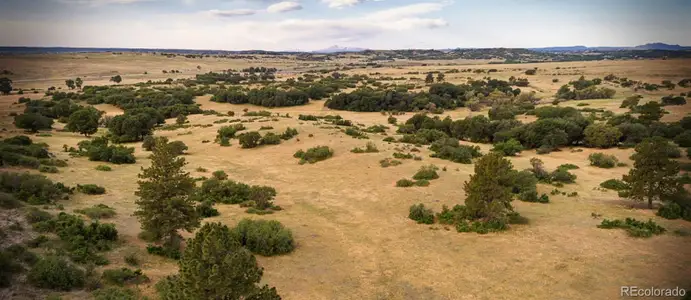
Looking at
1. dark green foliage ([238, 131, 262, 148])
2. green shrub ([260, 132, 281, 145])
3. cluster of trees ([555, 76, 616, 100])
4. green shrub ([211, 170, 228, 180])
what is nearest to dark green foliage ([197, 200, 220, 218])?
green shrub ([211, 170, 228, 180])

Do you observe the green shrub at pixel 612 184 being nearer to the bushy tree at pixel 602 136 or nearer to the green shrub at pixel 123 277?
the bushy tree at pixel 602 136

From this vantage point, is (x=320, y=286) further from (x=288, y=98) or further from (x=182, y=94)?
(x=182, y=94)

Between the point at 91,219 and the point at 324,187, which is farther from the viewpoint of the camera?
the point at 324,187

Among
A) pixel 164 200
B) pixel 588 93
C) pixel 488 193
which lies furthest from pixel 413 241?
pixel 588 93

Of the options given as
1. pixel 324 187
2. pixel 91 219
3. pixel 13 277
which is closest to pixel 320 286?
pixel 13 277

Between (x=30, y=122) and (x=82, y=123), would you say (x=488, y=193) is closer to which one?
(x=82, y=123)

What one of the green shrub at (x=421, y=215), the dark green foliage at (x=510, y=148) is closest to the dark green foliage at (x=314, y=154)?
the green shrub at (x=421, y=215)
